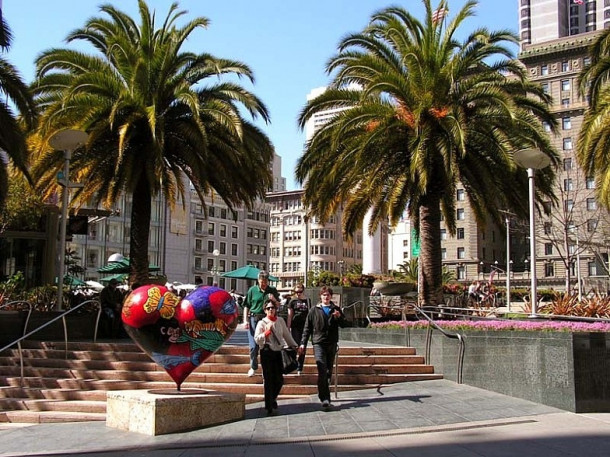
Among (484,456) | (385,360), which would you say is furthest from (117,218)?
(484,456)

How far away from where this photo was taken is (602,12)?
435 ft

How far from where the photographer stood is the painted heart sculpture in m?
9.68

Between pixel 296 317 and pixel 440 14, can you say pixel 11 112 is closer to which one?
pixel 296 317

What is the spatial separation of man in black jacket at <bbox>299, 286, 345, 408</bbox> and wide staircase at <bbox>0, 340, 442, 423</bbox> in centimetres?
154

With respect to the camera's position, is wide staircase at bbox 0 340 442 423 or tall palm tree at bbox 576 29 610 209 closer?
wide staircase at bbox 0 340 442 423

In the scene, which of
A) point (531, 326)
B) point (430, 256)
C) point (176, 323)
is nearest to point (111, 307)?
point (176, 323)

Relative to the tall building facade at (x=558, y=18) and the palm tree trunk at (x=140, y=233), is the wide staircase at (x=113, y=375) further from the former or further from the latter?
the tall building facade at (x=558, y=18)

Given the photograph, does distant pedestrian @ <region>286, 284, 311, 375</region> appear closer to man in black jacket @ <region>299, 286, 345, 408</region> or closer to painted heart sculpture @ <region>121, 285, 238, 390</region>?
man in black jacket @ <region>299, 286, 345, 408</region>

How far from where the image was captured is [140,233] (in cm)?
1864

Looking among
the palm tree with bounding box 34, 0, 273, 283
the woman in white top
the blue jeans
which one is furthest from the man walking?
the palm tree with bounding box 34, 0, 273, 283

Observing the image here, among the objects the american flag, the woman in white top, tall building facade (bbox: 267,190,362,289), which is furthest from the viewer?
tall building facade (bbox: 267,190,362,289)

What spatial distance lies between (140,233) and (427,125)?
8.38 meters

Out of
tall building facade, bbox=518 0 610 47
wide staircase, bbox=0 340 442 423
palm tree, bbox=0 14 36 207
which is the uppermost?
tall building facade, bbox=518 0 610 47

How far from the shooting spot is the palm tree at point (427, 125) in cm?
1789
